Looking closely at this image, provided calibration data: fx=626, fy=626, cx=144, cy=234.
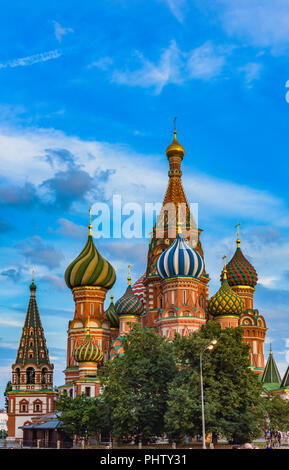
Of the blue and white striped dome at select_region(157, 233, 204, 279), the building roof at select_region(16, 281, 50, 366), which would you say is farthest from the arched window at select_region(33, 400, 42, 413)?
the blue and white striped dome at select_region(157, 233, 204, 279)

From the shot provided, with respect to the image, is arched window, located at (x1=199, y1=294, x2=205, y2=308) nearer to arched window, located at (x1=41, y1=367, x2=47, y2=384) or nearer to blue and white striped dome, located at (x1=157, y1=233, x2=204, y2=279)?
blue and white striped dome, located at (x1=157, y1=233, x2=204, y2=279)

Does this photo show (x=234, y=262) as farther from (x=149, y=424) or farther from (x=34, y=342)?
(x=149, y=424)

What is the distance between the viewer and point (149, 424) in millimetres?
37438

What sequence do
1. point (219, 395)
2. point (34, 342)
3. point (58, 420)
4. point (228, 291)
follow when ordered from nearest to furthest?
point (219, 395)
point (58, 420)
point (228, 291)
point (34, 342)

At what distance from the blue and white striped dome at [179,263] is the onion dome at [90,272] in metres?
9.90

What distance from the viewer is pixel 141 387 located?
39.1 meters

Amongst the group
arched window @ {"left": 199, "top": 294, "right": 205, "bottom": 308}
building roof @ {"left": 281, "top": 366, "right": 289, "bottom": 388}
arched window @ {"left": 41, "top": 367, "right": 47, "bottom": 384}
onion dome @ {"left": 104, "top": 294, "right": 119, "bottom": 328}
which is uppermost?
arched window @ {"left": 199, "top": 294, "right": 205, "bottom": 308}

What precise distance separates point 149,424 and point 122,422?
65.7 inches

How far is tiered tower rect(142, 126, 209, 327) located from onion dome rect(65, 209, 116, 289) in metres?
4.08

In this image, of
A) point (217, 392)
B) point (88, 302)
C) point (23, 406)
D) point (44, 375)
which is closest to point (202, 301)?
point (88, 302)

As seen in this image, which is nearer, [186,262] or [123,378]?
[123,378]

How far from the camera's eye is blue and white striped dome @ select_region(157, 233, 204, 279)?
54.1m

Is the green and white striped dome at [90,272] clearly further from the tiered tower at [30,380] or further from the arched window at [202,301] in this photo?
the arched window at [202,301]
